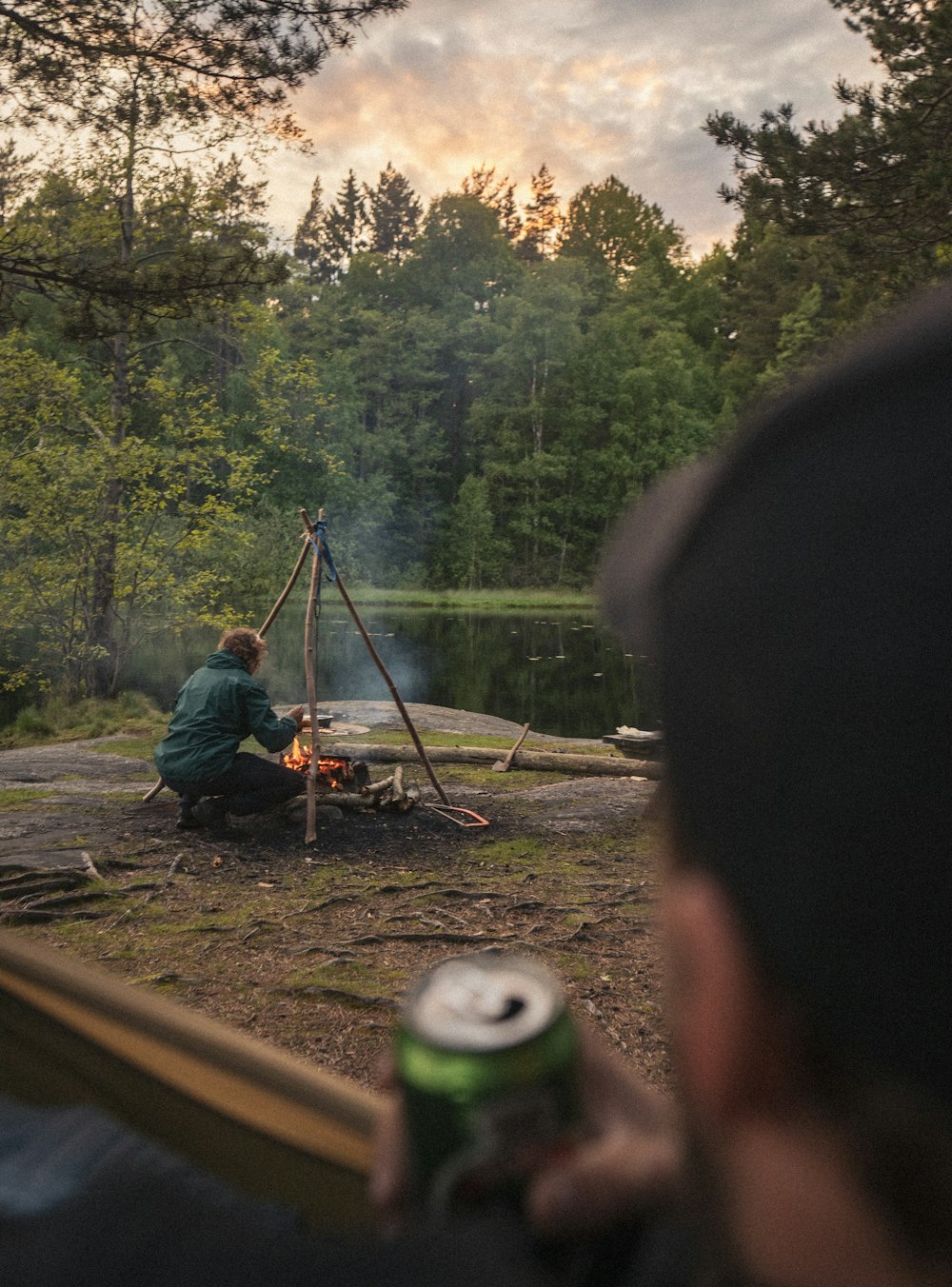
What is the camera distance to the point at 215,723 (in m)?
8.00

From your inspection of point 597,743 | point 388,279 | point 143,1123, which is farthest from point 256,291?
point 388,279

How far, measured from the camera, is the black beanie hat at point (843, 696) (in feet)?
1.26

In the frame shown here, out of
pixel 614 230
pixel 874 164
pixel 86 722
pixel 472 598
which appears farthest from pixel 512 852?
pixel 614 230

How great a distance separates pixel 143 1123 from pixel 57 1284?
0.50 m

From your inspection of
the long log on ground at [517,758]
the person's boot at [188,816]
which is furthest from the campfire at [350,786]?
the long log on ground at [517,758]

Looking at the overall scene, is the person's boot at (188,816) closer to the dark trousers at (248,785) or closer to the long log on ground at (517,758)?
the dark trousers at (248,785)

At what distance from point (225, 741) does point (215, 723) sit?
16 centimetres

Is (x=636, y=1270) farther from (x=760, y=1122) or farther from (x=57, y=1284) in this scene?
(x=57, y=1284)

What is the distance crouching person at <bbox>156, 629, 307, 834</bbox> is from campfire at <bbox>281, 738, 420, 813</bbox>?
1.63ft

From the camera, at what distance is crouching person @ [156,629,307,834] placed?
791 centimetres

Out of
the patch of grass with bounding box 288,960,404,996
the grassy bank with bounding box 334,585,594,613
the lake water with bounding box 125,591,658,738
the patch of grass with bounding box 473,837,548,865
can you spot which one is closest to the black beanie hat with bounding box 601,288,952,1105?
the patch of grass with bounding box 288,960,404,996

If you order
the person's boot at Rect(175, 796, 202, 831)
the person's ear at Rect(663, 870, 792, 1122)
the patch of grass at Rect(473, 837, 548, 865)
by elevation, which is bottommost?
the patch of grass at Rect(473, 837, 548, 865)

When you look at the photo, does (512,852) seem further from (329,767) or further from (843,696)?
(843,696)

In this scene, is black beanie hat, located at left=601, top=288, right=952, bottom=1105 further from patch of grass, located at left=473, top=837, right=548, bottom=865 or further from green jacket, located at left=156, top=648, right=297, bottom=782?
green jacket, located at left=156, top=648, right=297, bottom=782
